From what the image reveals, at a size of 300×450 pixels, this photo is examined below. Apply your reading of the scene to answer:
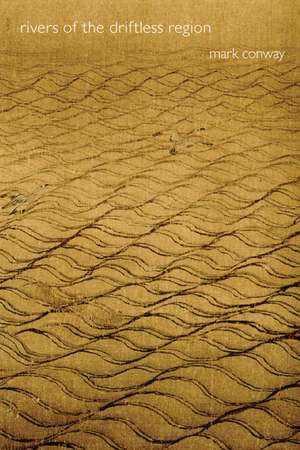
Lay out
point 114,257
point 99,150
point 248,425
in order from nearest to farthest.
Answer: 1. point 248,425
2. point 114,257
3. point 99,150

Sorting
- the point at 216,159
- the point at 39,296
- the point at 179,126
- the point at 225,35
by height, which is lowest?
the point at 39,296

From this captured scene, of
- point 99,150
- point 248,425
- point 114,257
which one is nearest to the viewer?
point 248,425

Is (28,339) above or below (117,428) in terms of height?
above

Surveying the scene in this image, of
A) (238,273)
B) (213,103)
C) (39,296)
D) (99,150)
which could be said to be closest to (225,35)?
(213,103)

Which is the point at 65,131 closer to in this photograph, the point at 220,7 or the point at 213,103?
the point at 213,103
